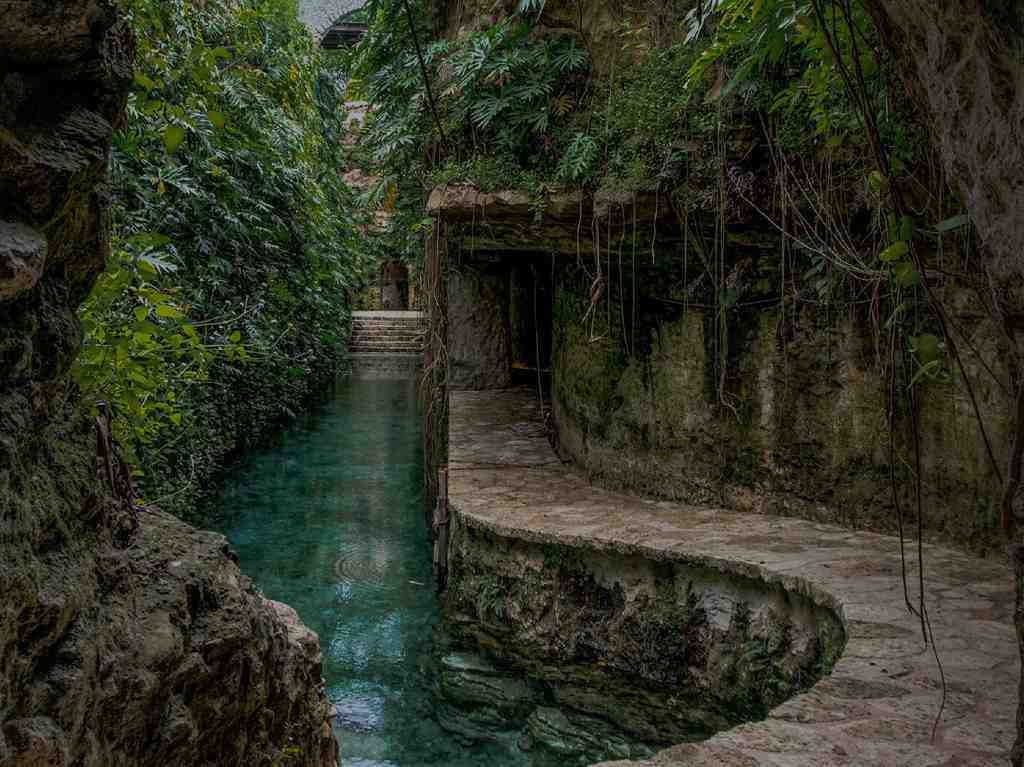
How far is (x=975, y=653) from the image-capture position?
12.0ft

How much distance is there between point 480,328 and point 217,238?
11.9 ft

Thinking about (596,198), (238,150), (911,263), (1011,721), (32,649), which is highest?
(238,150)

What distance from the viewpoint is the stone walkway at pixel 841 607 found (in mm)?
2869

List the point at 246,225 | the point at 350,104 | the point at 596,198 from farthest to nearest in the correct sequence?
the point at 350,104, the point at 246,225, the point at 596,198

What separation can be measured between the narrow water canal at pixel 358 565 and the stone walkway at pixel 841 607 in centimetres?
131

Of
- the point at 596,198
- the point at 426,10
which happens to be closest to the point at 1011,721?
the point at 596,198

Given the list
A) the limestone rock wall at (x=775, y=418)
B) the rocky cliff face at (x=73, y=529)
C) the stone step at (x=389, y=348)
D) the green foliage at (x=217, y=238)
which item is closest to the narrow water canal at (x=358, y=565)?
the green foliage at (x=217, y=238)

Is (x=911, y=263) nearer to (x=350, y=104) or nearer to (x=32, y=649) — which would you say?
(x=32, y=649)

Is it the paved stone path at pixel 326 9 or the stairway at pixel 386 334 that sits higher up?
the paved stone path at pixel 326 9

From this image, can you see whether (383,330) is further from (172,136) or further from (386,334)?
(172,136)

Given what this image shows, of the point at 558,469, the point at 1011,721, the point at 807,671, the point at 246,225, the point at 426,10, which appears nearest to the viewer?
the point at 1011,721

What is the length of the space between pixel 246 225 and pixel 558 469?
4726mm

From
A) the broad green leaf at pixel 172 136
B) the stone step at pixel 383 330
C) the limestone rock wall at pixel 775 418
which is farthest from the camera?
the stone step at pixel 383 330

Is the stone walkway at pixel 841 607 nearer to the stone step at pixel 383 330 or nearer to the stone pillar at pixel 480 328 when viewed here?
the stone pillar at pixel 480 328
